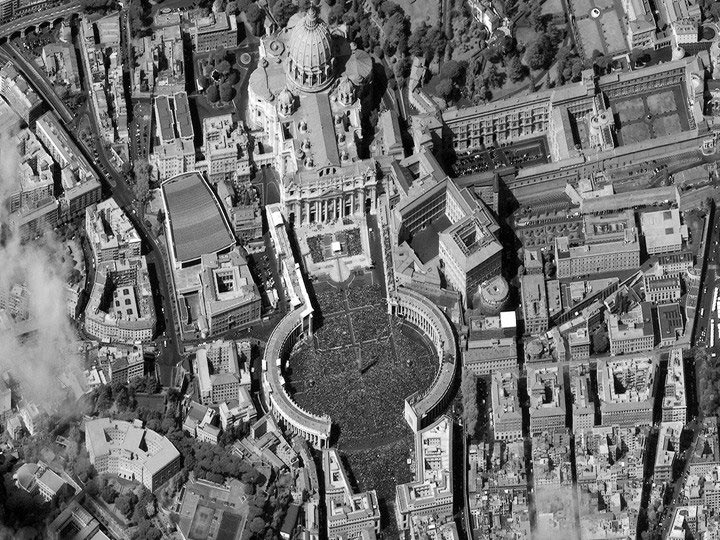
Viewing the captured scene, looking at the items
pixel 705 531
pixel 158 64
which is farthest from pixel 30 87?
pixel 705 531

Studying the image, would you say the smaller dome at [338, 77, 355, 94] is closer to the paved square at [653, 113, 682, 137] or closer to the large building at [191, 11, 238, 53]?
the large building at [191, 11, 238, 53]

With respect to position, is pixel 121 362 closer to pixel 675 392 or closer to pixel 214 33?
pixel 214 33

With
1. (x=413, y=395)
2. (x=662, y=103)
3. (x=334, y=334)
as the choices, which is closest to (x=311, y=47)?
(x=334, y=334)

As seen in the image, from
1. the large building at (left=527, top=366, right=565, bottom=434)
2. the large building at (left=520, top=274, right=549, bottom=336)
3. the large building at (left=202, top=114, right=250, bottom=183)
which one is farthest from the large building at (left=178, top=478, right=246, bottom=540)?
the large building at (left=202, top=114, right=250, bottom=183)

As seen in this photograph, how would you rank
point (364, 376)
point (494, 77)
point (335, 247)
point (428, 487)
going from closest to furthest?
1. point (428, 487)
2. point (364, 376)
3. point (335, 247)
4. point (494, 77)

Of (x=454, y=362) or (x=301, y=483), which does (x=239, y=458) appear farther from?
(x=454, y=362)

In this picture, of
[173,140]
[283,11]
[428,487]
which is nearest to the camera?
[428,487]

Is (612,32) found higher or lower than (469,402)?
higher
